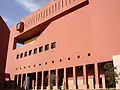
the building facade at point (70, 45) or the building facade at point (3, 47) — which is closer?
the building facade at point (70, 45)

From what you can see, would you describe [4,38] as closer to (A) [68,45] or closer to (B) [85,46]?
(A) [68,45]

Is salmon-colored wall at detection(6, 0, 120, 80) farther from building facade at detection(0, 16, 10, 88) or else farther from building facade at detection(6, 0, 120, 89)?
building facade at detection(0, 16, 10, 88)

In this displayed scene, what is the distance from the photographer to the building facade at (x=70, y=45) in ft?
81.8

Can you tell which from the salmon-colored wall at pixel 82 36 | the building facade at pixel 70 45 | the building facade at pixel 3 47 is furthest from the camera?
the building facade at pixel 3 47

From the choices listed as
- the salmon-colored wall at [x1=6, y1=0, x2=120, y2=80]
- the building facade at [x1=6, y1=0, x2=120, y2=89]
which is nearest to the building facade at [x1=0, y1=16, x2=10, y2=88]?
the building facade at [x1=6, y1=0, x2=120, y2=89]

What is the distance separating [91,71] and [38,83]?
13.3 m

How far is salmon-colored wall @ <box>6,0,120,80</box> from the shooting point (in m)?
24.5

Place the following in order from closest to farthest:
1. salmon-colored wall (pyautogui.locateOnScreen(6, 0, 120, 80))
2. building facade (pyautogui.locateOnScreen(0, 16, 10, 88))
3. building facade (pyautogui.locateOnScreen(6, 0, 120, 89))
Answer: salmon-colored wall (pyautogui.locateOnScreen(6, 0, 120, 80)) < building facade (pyautogui.locateOnScreen(6, 0, 120, 89)) < building facade (pyautogui.locateOnScreen(0, 16, 10, 88))

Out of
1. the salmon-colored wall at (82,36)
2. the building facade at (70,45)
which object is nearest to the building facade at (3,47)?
the building facade at (70,45)

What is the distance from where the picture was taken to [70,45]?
1180 inches

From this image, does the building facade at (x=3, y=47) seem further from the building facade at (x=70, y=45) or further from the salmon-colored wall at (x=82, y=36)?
the salmon-colored wall at (x=82, y=36)

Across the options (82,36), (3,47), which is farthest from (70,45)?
(3,47)

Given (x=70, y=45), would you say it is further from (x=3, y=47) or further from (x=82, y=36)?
(x=3, y=47)

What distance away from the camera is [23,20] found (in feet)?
153
